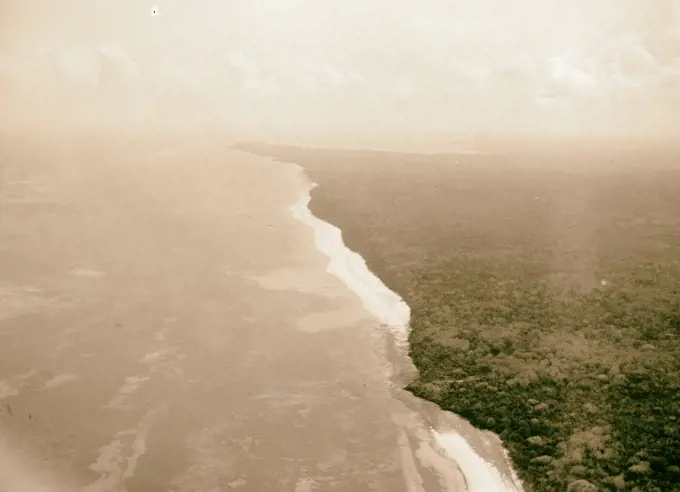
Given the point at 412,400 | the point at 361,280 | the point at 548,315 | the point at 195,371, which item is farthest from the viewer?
the point at 361,280

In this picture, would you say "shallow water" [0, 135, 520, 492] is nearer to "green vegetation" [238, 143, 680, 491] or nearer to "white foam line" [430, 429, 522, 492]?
"white foam line" [430, 429, 522, 492]

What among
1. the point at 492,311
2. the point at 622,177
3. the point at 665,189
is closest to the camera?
the point at 492,311

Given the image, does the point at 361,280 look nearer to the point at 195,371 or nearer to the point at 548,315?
the point at 548,315

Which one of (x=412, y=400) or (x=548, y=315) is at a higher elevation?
(x=548, y=315)

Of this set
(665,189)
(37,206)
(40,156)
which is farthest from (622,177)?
(40,156)

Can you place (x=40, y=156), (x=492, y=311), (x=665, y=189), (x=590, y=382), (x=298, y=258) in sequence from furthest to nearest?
1. (x=40, y=156)
2. (x=665, y=189)
3. (x=298, y=258)
4. (x=492, y=311)
5. (x=590, y=382)

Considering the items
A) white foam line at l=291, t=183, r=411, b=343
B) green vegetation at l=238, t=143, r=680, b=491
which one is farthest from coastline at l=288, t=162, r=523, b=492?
green vegetation at l=238, t=143, r=680, b=491

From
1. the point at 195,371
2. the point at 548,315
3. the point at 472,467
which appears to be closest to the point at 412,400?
the point at 472,467

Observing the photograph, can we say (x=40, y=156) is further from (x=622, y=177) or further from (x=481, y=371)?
(x=481, y=371)
